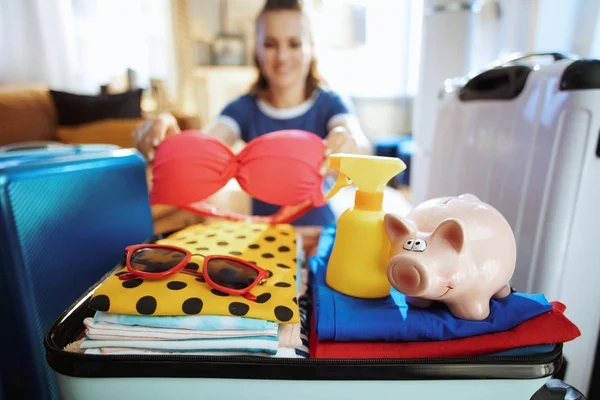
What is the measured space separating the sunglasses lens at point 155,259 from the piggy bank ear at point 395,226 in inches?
9.3

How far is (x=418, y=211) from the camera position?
0.47 metres

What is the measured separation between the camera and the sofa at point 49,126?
1426 mm

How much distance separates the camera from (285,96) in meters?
1.01

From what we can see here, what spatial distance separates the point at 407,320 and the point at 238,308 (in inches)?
6.9

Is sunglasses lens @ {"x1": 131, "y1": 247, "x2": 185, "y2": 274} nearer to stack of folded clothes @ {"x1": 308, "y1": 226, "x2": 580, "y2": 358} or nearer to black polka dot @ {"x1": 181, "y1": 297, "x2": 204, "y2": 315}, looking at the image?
black polka dot @ {"x1": 181, "y1": 297, "x2": 204, "y2": 315}

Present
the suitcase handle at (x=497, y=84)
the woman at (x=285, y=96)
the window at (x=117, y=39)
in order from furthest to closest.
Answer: the window at (x=117, y=39) < the woman at (x=285, y=96) < the suitcase handle at (x=497, y=84)

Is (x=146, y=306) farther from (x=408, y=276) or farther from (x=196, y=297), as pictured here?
(x=408, y=276)

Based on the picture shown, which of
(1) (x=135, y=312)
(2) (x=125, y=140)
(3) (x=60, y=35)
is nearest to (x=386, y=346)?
(1) (x=135, y=312)

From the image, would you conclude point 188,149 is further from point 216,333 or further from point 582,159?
point 582,159

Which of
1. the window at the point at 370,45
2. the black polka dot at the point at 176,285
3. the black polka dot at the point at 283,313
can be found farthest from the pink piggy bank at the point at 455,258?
the window at the point at 370,45

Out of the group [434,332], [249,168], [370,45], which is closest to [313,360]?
[434,332]

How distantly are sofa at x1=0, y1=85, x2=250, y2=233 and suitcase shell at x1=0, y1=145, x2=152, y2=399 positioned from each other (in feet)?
2.28

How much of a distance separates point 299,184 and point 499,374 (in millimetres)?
345

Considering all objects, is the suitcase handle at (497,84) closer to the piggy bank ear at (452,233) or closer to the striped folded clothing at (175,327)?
the piggy bank ear at (452,233)
